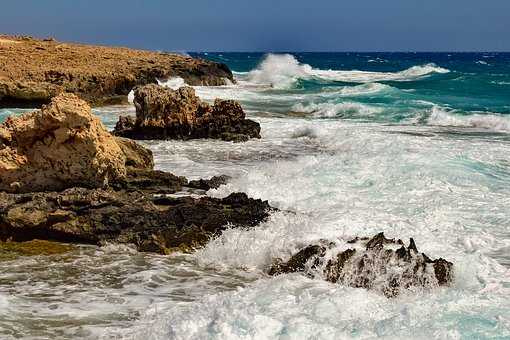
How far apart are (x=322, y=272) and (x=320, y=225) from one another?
1.34 meters

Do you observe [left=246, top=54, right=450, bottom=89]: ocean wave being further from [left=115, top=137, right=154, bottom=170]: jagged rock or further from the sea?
[left=115, top=137, right=154, bottom=170]: jagged rock

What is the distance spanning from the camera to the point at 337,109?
27.9 meters

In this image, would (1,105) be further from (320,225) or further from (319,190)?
(320,225)


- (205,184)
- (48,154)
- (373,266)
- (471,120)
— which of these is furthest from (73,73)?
(373,266)

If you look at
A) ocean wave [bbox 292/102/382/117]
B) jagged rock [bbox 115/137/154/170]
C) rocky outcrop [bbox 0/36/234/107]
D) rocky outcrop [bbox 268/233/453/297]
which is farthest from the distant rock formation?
ocean wave [bbox 292/102/382/117]

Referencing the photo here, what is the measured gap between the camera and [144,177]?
33.3 feet

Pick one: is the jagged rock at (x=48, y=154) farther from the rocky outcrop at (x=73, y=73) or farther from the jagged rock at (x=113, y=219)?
the rocky outcrop at (x=73, y=73)

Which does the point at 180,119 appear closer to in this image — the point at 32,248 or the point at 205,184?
the point at 205,184

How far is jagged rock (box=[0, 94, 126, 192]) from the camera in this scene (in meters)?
9.19

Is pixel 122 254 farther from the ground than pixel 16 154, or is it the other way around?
pixel 16 154

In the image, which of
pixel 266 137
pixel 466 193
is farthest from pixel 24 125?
pixel 266 137

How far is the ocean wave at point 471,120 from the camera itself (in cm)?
2330

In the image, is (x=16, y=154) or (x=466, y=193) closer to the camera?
(x=16, y=154)

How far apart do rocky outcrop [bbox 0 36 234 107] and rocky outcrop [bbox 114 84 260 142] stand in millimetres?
8745
